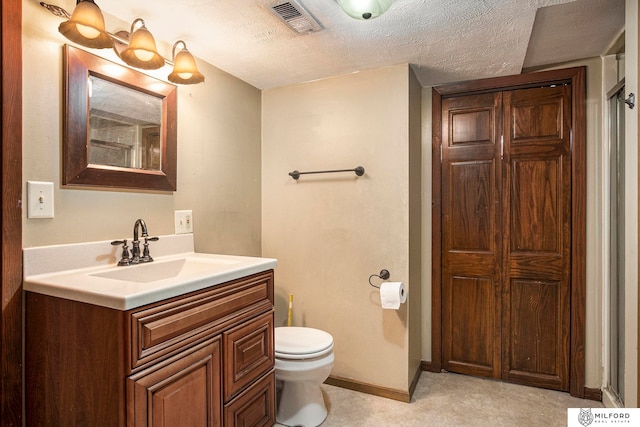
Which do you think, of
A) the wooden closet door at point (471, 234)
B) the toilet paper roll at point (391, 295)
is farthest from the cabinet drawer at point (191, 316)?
the wooden closet door at point (471, 234)

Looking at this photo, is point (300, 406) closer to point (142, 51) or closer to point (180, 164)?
point (180, 164)

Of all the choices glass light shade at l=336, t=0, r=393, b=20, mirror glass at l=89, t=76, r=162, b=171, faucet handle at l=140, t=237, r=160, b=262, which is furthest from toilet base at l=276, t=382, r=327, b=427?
glass light shade at l=336, t=0, r=393, b=20

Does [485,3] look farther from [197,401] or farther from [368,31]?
[197,401]

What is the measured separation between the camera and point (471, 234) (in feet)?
8.06

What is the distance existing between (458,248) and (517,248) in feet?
1.22

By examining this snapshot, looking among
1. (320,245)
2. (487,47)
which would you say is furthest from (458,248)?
(487,47)

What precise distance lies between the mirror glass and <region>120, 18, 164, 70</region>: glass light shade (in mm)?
139

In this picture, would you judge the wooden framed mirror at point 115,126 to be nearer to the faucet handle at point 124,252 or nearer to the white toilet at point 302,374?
the faucet handle at point 124,252

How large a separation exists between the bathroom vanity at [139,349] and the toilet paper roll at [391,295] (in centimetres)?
82

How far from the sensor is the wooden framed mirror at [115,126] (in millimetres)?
1360

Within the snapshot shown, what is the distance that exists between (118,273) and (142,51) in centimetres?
96

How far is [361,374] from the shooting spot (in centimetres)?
224

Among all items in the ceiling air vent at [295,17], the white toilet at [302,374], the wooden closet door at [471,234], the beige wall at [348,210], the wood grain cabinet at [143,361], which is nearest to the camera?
the wood grain cabinet at [143,361]

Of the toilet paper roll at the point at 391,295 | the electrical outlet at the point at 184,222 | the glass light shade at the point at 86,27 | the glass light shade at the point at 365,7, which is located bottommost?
the toilet paper roll at the point at 391,295
